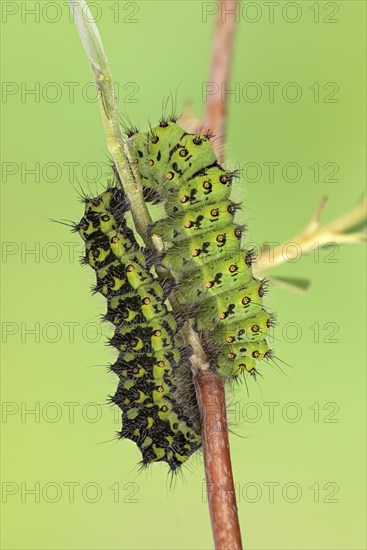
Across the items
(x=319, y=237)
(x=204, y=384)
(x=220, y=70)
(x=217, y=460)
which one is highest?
(x=220, y=70)

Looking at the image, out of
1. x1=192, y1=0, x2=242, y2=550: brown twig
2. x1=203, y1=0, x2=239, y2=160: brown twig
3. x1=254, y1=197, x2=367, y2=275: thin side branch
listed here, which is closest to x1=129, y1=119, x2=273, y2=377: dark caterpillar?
x1=254, y1=197, x2=367, y2=275: thin side branch

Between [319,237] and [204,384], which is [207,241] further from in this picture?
[204,384]

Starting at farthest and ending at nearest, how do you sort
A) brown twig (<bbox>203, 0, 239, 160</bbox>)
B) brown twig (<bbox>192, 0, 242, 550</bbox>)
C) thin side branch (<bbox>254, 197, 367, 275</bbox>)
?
1. brown twig (<bbox>203, 0, 239, 160</bbox>)
2. thin side branch (<bbox>254, 197, 367, 275</bbox>)
3. brown twig (<bbox>192, 0, 242, 550</bbox>)

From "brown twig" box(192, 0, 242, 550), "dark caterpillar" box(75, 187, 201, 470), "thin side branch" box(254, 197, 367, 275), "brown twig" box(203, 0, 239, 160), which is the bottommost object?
"brown twig" box(192, 0, 242, 550)

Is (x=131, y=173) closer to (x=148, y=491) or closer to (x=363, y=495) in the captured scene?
(x=148, y=491)

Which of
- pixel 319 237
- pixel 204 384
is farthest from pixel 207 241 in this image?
pixel 204 384

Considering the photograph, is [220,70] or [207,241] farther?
[220,70]

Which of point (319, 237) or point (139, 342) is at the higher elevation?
point (319, 237)

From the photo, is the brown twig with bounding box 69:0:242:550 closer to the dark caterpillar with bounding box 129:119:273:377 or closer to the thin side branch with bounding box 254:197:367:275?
the dark caterpillar with bounding box 129:119:273:377
